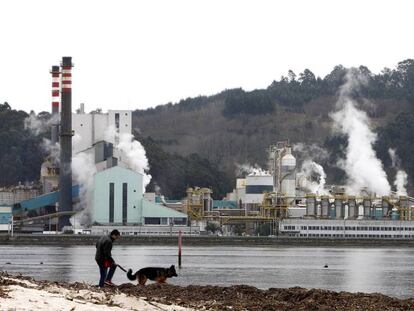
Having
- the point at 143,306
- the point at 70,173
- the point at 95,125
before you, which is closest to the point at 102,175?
the point at 70,173

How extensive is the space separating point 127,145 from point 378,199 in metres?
23.7

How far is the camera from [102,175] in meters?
120

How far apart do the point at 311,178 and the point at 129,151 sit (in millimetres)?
23928

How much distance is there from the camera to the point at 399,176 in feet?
497

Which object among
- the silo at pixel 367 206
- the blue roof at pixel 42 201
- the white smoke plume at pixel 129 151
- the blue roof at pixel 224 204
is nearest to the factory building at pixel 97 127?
the white smoke plume at pixel 129 151

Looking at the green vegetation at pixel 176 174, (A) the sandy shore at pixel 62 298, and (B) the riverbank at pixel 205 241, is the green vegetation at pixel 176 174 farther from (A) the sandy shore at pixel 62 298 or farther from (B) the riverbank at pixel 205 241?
(A) the sandy shore at pixel 62 298

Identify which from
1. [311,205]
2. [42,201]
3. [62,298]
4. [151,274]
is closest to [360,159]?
[311,205]

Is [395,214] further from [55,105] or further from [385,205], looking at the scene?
[55,105]

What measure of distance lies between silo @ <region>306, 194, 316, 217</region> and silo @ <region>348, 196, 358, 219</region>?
3261 mm

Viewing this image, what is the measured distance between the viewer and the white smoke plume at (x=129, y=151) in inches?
5118

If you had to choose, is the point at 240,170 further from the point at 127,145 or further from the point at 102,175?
the point at 102,175

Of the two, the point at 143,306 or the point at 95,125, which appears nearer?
Answer: the point at 143,306

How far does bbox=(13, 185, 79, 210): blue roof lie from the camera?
124250 millimetres

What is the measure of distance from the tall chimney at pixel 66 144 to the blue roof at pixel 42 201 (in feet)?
10.1
